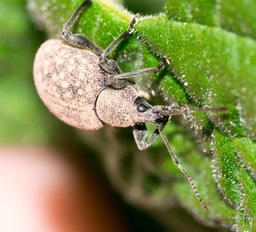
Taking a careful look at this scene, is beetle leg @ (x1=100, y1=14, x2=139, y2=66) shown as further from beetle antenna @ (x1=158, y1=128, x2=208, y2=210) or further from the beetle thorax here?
beetle antenna @ (x1=158, y1=128, x2=208, y2=210)

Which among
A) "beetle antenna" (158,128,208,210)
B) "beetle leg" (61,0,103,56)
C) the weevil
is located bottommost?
"beetle antenna" (158,128,208,210)

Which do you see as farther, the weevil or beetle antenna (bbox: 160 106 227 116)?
the weevil

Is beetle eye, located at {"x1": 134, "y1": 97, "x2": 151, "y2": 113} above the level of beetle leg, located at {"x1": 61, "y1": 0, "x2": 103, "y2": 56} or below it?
below

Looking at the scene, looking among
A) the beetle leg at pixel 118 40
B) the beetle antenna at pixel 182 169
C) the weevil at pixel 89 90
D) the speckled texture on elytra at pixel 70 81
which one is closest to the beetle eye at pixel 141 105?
the weevil at pixel 89 90

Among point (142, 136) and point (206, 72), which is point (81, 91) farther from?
point (206, 72)

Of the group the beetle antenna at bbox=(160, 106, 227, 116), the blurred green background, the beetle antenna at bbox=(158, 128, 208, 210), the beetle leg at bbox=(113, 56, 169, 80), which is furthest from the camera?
the blurred green background

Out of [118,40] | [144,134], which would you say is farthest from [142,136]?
[118,40]

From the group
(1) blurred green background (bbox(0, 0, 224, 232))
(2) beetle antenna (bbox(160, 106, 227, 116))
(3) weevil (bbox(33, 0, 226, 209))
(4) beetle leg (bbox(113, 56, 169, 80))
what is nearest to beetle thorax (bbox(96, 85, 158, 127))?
(3) weevil (bbox(33, 0, 226, 209))
